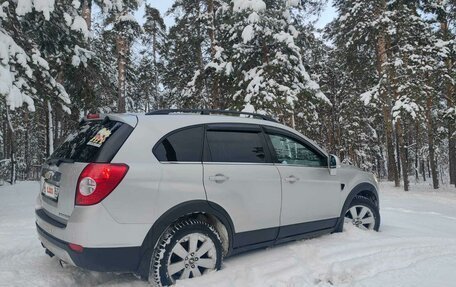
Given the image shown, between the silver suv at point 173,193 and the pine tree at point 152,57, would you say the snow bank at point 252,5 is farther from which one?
the pine tree at point 152,57

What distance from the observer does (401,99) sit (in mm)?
14742

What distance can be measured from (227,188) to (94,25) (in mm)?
16592

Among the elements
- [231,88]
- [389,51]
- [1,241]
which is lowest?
[1,241]

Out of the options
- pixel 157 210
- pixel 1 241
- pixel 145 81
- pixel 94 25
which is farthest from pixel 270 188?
pixel 145 81

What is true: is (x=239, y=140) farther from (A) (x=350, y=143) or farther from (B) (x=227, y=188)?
(A) (x=350, y=143)

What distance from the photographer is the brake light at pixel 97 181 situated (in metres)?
3.29

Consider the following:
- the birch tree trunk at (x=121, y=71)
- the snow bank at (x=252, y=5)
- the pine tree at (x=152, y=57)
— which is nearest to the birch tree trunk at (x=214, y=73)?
the snow bank at (x=252, y=5)

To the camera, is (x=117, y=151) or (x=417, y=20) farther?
(x=417, y=20)

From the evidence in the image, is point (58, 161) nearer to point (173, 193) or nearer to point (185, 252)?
point (173, 193)

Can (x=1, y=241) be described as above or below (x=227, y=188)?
below

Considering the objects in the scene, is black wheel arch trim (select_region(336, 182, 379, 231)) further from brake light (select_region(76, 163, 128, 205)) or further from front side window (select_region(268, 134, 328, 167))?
brake light (select_region(76, 163, 128, 205))

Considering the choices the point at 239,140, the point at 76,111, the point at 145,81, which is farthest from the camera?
the point at 145,81

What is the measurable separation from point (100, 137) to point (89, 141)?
18cm

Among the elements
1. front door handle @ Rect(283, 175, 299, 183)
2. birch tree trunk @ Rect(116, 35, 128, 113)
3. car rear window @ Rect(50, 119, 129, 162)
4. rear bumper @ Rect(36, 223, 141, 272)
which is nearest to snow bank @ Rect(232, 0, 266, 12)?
birch tree trunk @ Rect(116, 35, 128, 113)
